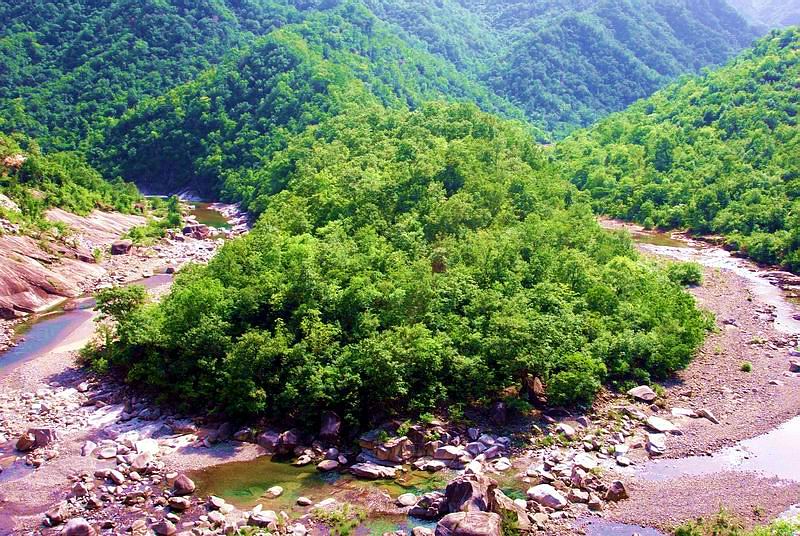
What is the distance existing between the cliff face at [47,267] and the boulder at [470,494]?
40.7 meters

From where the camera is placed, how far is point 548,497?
32094mm

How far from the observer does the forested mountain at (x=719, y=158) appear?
280 feet

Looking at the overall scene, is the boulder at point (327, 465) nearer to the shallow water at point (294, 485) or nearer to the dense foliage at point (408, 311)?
the shallow water at point (294, 485)

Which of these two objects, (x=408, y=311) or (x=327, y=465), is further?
(x=408, y=311)

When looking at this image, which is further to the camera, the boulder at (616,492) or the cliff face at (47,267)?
the cliff face at (47,267)

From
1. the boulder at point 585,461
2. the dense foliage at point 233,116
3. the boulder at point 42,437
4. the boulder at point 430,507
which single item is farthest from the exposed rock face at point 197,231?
the boulder at point 430,507

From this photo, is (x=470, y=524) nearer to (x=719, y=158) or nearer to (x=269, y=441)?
(x=269, y=441)

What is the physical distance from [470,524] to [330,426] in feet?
38.6

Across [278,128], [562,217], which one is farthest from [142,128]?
[562,217]

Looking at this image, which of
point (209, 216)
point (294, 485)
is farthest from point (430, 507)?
point (209, 216)

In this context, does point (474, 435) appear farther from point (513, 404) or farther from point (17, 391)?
point (17, 391)

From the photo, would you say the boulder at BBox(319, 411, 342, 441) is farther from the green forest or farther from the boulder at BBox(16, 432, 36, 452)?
the boulder at BBox(16, 432, 36, 452)

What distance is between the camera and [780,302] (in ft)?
211

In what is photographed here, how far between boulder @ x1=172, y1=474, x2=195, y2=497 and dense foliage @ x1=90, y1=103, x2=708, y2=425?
565 cm
